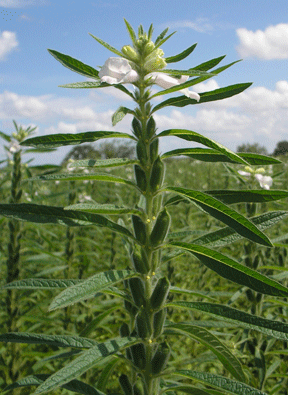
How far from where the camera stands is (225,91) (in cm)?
105

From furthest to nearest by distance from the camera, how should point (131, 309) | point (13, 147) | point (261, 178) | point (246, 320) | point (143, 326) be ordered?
1. point (13, 147)
2. point (261, 178)
3. point (131, 309)
4. point (143, 326)
5. point (246, 320)

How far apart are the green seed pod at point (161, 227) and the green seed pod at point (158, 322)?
0.21 metres

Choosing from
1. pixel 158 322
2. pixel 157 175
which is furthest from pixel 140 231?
pixel 158 322

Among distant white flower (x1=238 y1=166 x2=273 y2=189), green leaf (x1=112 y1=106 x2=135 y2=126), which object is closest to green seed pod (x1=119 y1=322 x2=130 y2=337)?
green leaf (x1=112 y1=106 x2=135 y2=126)

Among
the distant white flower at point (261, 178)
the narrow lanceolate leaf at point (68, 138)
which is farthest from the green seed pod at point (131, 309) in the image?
the distant white flower at point (261, 178)

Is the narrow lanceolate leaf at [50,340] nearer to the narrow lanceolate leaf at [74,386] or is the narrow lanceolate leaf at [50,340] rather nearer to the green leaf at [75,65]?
the narrow lanceolate leaf at [74,386]

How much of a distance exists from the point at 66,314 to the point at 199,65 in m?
2.81

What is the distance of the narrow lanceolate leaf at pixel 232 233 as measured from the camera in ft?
3.64

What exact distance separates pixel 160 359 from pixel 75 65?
91 cm

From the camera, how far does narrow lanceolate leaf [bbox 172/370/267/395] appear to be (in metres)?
0.98

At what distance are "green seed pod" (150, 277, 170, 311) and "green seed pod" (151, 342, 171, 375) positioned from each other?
0.13m

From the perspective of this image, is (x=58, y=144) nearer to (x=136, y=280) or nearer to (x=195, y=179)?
(x=136, y=280)

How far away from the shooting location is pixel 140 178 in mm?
1072

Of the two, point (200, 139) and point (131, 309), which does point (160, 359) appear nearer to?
point (131, 309)
